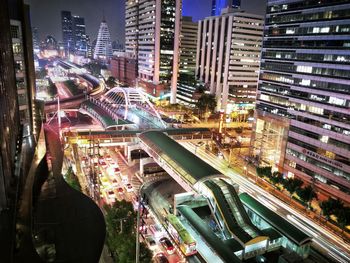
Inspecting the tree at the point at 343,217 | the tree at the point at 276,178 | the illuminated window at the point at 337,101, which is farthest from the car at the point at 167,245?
the illuminated window at the point at 337,101

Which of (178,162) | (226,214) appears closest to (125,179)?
(178,162)

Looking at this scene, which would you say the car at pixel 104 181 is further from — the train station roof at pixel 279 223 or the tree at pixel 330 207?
the tree at pixel 330 207

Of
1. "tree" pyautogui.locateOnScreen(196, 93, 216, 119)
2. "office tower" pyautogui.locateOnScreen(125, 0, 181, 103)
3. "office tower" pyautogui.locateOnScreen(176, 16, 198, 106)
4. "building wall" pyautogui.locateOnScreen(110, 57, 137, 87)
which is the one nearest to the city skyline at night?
"tree" pyautogui.locateOnScreen(196, 93, 216, 119)

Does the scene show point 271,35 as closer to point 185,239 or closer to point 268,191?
point 268,191

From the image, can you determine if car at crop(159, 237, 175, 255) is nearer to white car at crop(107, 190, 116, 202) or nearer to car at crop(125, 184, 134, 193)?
white car at crop(107, 190, 116, 202)

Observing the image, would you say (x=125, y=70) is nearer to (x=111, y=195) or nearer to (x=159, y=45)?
(x=159, y=45)

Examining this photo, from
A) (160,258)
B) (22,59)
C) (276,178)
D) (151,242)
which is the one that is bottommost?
(160,258)

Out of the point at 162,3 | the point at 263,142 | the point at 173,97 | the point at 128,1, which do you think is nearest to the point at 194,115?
the point at 173,97
